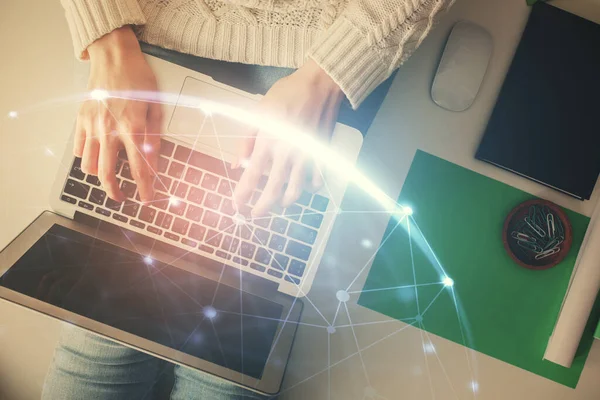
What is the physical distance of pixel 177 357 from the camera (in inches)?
24.0

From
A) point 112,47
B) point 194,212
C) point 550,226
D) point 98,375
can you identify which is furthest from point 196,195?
point 550,226

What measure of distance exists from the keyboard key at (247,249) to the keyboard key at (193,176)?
0.11 meters

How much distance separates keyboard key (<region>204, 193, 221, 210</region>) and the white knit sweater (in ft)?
0.68

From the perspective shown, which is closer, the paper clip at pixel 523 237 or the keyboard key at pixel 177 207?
the keyboard key at pixel 177 207

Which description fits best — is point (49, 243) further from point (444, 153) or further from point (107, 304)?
point (444, 153)

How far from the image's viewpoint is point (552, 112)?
73 cm

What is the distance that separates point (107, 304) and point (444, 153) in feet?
1.86

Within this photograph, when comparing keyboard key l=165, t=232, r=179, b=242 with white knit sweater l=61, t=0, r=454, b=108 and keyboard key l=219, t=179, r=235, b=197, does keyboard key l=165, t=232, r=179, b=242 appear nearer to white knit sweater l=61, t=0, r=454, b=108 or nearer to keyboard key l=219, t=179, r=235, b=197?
keyboard key l=219, t=179, r=235, b=197

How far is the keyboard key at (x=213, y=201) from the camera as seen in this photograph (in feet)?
1.98

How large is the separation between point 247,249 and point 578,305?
0.53 m

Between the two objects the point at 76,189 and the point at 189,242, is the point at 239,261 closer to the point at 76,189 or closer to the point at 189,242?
the point at 189,242

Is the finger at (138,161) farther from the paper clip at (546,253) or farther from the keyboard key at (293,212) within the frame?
the paper clip at (546,253)

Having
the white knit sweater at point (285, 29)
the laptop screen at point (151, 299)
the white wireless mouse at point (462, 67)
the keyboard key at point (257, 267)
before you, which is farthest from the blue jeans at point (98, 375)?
the white wireless mouse at point (462, 67)

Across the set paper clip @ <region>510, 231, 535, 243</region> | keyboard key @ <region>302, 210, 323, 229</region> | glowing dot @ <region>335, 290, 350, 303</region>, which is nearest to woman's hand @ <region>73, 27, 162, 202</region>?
keyboard key @ <region>302, 210, 323, 229</region>
